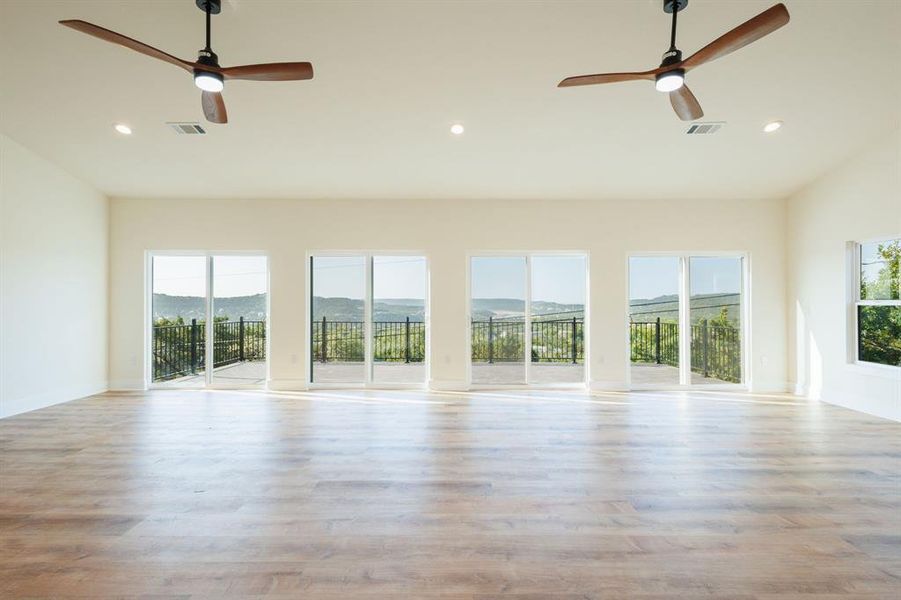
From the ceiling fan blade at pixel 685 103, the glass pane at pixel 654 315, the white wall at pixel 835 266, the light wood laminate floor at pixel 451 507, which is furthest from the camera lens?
the glass pane at pixel 654 315

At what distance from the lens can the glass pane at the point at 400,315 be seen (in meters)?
6.05

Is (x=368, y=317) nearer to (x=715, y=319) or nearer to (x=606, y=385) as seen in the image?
(x=606, y=385)

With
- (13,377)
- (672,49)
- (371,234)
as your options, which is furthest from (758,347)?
(13,377)

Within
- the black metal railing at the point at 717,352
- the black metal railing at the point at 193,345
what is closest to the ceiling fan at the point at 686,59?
the black metal railing at the point at 717,352

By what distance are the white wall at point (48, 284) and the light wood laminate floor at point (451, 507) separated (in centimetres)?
87

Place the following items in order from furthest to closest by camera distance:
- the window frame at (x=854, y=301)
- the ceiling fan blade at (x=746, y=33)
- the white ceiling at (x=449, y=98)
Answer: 1. the window frame at (x=854, y=301)
2. the white ceiling at (x=449, y=98)
3. the ceiling fan blade at (x=746, y=33)

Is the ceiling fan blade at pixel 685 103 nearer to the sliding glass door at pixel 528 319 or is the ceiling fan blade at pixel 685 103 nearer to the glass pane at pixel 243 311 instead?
the sliding glass door at pixel 528 319

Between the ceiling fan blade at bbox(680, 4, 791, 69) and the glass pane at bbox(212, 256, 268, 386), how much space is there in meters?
5.51

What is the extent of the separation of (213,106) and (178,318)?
13.5 ft

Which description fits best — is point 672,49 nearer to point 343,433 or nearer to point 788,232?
point 343,433

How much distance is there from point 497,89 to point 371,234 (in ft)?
9.51

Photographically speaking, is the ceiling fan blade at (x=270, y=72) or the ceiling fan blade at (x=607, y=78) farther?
the ceiling fan blade at (x=607, y=78)

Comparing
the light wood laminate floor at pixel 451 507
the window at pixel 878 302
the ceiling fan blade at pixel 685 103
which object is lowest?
the light wood laminate floor at pixel 451 507

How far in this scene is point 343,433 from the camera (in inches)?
153
